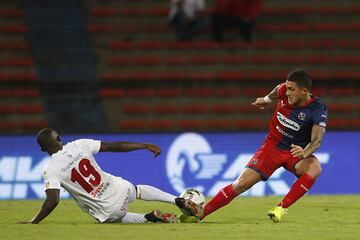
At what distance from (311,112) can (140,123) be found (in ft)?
23.8

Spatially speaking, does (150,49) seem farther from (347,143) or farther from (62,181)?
(62,181)

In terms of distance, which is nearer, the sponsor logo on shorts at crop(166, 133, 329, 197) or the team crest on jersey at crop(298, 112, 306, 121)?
the team crest on jersey at crop(298, 112, 306, 121)

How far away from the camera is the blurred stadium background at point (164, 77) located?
607 inches

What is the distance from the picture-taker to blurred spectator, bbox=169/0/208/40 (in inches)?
735

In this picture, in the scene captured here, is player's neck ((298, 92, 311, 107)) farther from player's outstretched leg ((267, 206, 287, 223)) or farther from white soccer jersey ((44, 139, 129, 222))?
white soccer jersey ((44, 139, 129, 222))

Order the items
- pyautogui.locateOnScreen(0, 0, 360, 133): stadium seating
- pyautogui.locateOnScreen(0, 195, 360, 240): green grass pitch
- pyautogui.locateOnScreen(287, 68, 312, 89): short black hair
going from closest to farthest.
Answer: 1. pyautogui.locateOnScreen(0, 195, 360, 240): green grass pitch
2. pyautogui.locateOnScreen(287, 68, 312, 89): short black hair
3. pyautogui.locateOnScreen(0, 0, 360, 133): stadium seating

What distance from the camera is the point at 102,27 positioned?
19.2 meters

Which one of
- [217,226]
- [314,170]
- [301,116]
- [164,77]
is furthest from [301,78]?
[164,77]

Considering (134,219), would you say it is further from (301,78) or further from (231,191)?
(301,78)

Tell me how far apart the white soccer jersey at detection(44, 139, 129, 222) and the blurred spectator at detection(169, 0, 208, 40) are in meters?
9.41

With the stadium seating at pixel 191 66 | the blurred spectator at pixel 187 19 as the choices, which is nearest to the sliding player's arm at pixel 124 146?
Result: the stadium seating at pixel 191 66

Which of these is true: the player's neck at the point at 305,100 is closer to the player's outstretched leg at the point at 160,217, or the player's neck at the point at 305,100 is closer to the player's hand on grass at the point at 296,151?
the player's hand on grass at the point at 296,151

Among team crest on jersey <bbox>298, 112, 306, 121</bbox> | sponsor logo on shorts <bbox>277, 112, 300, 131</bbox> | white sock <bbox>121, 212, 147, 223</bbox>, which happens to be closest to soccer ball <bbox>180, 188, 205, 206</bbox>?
white sock <bbox>121, 212, 147, 223</bbox>

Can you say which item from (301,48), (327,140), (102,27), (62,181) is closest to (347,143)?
(327,140)
